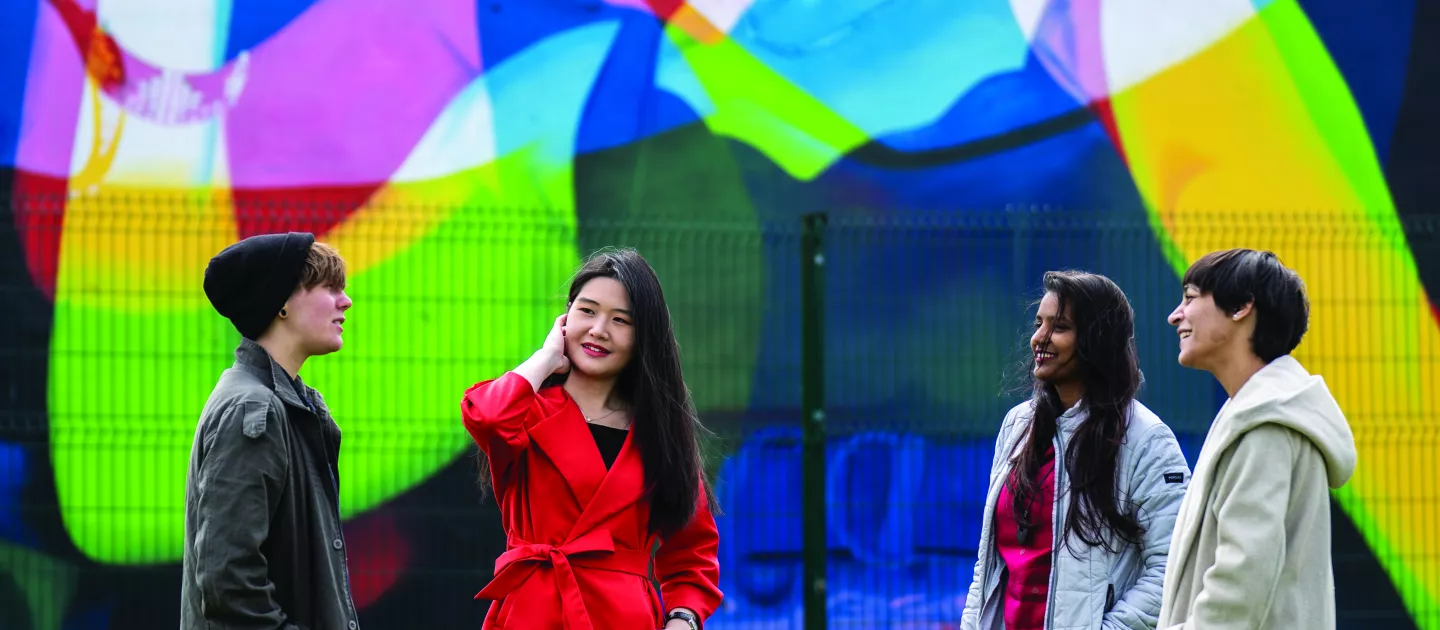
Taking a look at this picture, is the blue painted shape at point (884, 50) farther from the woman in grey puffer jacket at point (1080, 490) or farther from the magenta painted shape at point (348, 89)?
the woman in grey puffer jacket at point (1080, 490)

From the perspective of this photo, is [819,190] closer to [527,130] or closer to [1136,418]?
[527,130]

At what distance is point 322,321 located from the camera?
10.1 feet

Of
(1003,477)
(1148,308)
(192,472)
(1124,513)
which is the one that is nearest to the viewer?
(192,472)

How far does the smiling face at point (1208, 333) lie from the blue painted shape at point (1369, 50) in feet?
22.7

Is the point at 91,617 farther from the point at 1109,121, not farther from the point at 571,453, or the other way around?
the point at 1109,121

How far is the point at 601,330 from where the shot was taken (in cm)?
322

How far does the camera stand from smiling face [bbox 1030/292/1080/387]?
141 inches

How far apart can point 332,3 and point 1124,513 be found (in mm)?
6401

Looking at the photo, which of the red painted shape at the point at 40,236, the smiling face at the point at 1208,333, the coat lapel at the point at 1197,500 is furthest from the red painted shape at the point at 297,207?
the coat lapel at the point at 1197,500

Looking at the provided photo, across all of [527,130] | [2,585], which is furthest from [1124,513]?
[2,585]

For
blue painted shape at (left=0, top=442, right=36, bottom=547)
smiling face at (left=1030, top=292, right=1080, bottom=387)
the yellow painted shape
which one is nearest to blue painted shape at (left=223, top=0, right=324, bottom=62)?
Answer: blue painted shape at (left=0, top=442, right=36, bottom=547)

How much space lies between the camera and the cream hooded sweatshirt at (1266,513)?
2670 millimetres

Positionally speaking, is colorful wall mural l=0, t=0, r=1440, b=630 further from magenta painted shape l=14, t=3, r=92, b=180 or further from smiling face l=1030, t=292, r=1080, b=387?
smiling face l=1030, t=292, r=1080, b=387

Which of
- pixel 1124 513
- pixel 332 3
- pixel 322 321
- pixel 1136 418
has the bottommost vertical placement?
pixel 1124 513
